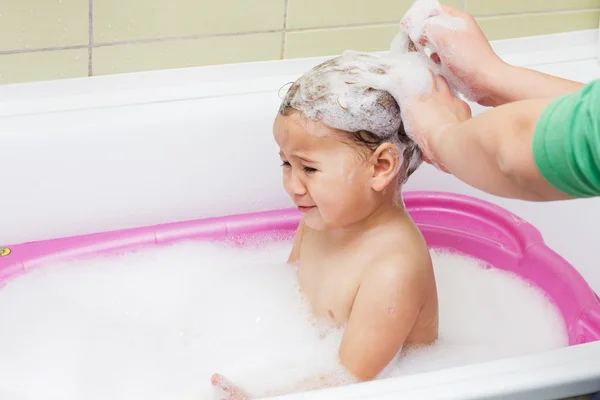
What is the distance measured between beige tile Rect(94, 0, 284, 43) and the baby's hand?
2.14 feet

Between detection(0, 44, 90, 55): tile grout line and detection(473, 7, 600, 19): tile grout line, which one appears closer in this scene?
detection(0, 44, 90, 55): tile grout line

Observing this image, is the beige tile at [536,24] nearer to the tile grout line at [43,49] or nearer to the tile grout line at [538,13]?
the tile grout line at [538,13]

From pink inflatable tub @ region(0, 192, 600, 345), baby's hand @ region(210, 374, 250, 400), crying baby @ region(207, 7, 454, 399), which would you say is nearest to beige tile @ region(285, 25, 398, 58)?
pink inflatable tub @ region(0, 192, 600, 345)

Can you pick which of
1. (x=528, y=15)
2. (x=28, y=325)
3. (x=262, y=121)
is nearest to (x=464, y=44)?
(x=262, y=121)

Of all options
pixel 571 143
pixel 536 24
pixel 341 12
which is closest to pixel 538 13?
pixel 536 24

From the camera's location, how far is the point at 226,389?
4.27ft

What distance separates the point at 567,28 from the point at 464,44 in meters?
0.83

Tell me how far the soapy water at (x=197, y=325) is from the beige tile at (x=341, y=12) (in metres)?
0.44

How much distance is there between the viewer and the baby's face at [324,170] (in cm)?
124

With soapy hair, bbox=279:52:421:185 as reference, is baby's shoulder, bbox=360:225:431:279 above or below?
below

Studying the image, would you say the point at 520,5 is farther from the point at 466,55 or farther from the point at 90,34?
the point at 90,34

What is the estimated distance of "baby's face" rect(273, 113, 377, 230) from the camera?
1242 millimetres

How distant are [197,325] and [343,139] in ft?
1.56

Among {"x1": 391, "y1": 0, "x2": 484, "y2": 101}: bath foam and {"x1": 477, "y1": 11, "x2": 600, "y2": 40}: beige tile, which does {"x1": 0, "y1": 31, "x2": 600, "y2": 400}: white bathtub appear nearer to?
{"x1": 477, "y1": 11, "x2": 600, "y2": 40}: beige tile
